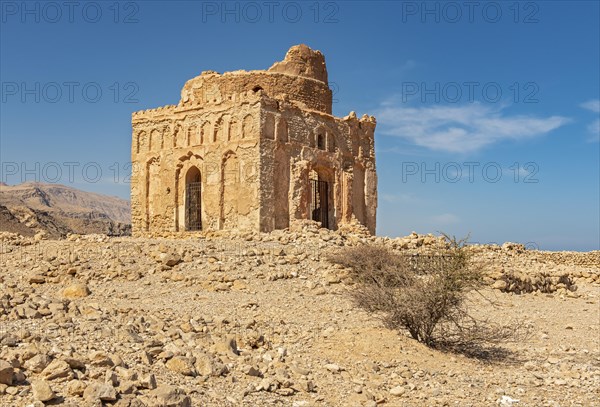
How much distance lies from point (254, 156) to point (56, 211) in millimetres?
59267

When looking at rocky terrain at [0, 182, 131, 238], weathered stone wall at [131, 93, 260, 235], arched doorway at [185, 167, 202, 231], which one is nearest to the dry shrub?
weathered stone wall at [131, 93, 260, 235]

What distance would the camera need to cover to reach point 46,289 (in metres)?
12.8

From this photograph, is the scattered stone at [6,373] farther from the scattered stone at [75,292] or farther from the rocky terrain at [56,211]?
the rocky terrain at [56,211]

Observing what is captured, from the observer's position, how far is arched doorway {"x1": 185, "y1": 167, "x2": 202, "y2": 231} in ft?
71.4

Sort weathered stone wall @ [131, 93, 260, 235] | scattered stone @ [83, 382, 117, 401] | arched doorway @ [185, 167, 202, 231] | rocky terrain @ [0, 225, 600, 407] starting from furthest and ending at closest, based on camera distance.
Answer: arched doorway @ [185, 167, 202, 231]
weathered stone wall @ [131, 93, 260, 235]
rocky terrain @ [0, 225, 600, 407]
scattered stone @ [83, 382, 117, 401]

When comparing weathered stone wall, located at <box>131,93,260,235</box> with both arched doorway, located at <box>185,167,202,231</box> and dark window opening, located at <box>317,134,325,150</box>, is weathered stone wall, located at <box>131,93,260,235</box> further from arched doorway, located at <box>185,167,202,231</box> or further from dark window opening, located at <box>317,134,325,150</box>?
dark window opening, located at <box>317,134,325,150</box>

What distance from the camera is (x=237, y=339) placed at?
28.2 feet

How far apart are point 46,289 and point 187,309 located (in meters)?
4.22

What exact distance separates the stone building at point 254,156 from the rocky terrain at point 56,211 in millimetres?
5053

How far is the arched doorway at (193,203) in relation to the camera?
2177 centimetres

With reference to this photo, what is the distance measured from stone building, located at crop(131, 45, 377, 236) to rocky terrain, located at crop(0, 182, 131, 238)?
5053 millimetres

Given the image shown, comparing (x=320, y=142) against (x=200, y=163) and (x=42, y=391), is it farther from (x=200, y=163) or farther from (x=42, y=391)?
(x=42, y=391)

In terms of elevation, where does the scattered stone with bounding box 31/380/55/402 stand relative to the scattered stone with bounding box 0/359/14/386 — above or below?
below

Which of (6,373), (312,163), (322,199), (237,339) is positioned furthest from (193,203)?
(6,373)
